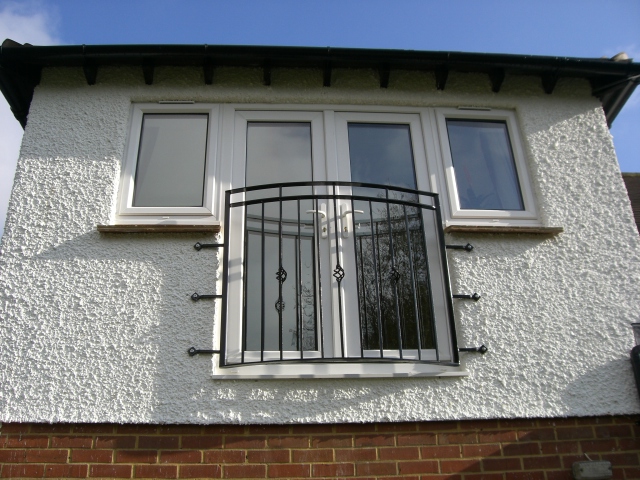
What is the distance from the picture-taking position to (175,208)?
3201 millimetres

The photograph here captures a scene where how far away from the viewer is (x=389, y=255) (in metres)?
3.10

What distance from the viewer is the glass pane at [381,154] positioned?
11.2 feet

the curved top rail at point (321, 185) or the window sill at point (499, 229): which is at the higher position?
the curved top rail at point (321, 185)

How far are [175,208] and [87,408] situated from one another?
3.98 ft

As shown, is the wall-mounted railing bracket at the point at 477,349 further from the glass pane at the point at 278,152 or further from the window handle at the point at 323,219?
the glass pane at the point at 278,152

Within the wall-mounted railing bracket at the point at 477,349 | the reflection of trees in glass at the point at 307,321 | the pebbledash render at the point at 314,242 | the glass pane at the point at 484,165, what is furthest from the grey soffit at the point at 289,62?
the wall-mounted railing bracket at the point at 477,349

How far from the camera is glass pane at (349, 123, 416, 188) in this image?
3.43 m

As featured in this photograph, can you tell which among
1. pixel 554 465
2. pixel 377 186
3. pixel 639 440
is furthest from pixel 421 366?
pixel 639 440

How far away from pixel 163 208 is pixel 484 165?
210 cm

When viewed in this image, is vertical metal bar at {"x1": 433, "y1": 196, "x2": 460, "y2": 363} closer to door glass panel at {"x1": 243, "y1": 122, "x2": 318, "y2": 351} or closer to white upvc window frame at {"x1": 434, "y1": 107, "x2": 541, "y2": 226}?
white upvc window frame at {"x1": 434, "y1": 107, "x2": 541, "y2": 226}

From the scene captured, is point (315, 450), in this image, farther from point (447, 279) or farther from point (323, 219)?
point (323, 219)

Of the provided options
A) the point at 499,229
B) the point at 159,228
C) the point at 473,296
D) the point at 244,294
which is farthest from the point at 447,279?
the point at 159,228

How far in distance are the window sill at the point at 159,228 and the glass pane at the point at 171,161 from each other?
26cm

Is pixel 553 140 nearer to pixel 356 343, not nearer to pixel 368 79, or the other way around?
pixel 368 79
